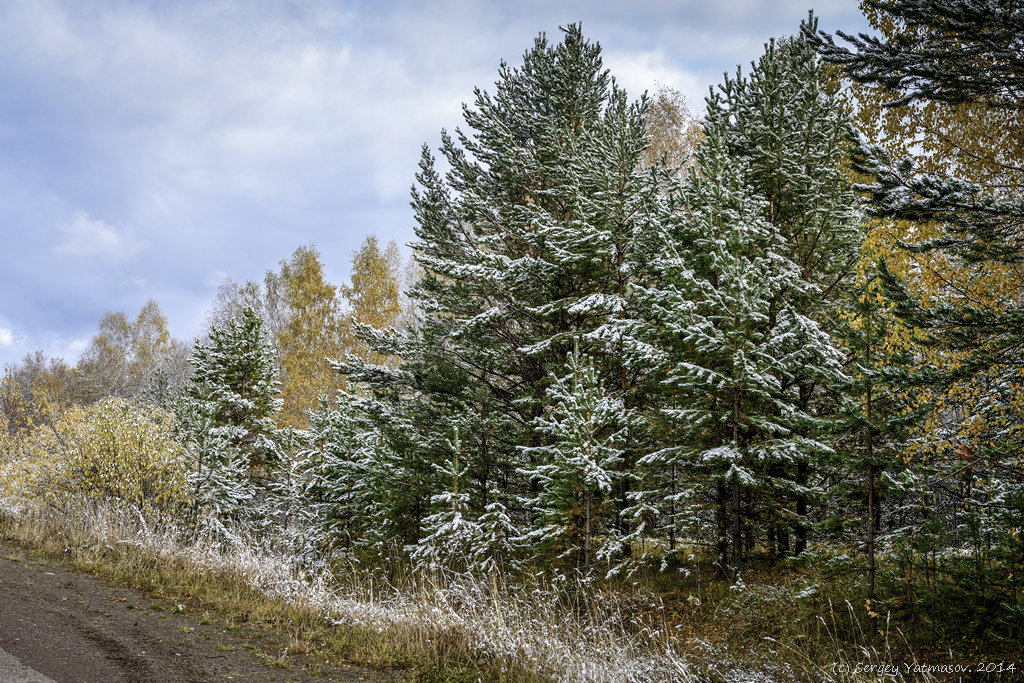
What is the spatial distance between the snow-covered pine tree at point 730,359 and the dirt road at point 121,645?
5.46m

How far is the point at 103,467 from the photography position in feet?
35.0

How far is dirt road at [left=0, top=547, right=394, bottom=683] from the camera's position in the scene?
14.8 feet

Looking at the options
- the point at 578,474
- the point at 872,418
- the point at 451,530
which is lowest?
the point at 451,530

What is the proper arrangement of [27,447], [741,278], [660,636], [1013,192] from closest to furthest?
[1013,192] → [660,636] → [741,278] → [27,447]

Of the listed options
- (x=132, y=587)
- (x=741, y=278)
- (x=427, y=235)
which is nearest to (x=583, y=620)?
(x=741, y=278)

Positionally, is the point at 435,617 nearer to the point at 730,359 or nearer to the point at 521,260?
Result: the point at 730,359

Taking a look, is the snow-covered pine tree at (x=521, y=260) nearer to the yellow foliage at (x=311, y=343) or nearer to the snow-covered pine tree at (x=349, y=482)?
the snow-covered pine tree at (x=349, y=482)

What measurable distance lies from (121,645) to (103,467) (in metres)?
7.12

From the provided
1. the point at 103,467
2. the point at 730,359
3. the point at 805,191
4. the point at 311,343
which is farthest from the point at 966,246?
the point at 311,343

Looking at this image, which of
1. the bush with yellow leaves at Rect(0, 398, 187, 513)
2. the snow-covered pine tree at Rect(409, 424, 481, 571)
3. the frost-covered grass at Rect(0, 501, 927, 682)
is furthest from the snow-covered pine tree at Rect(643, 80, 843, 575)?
the bush with yellow leaves at Rect(0, 398, 187, 513)

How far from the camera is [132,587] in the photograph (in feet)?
23.7

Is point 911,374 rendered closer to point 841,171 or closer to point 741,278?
point 741,278

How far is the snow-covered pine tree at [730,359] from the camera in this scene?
7715 mm

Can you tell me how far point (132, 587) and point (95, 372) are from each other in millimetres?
39465
